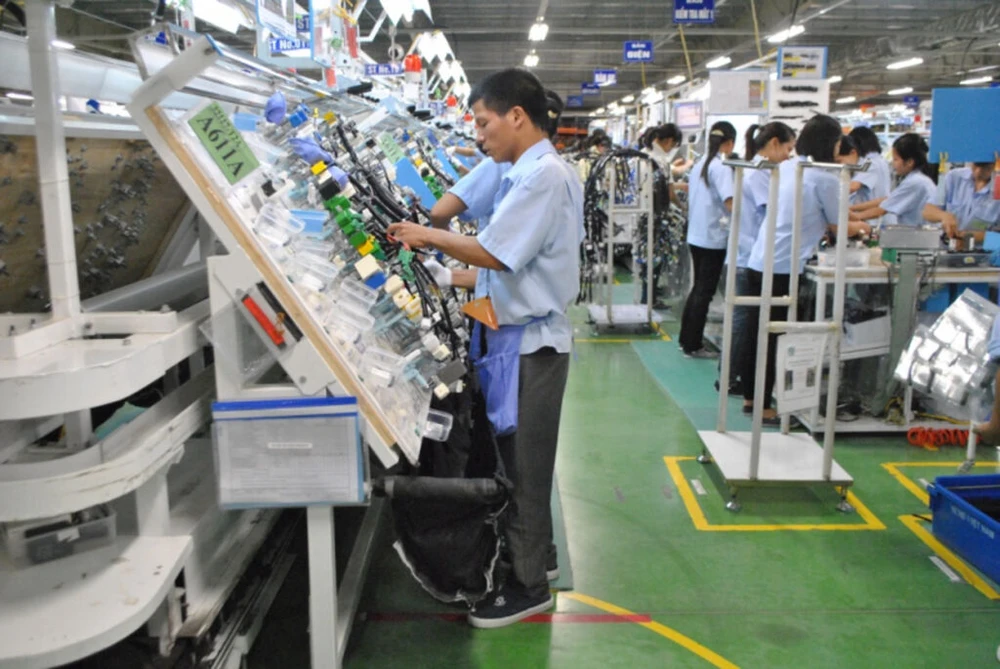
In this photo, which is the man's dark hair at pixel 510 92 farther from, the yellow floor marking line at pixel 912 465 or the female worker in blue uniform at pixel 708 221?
the female worker in blue uniform at pixel 708 221

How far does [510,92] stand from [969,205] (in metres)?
5.07

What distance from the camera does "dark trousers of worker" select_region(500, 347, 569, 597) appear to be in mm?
2598

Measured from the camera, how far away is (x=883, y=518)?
3537mm

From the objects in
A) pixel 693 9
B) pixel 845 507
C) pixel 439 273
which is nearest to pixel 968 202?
pixel 845 507

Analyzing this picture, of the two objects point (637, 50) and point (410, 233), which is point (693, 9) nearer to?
point (637, 50)

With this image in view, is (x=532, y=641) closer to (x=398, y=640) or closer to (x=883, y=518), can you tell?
(x=398, y=640)

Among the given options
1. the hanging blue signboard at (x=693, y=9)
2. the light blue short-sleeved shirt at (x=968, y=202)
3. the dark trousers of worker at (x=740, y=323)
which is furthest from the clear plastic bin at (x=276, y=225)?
the hanging blue signboard at (x=693, y=9)

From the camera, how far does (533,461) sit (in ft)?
8.81

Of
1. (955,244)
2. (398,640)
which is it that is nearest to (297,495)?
(398,640)

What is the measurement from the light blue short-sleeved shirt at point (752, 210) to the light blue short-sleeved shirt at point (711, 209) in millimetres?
466

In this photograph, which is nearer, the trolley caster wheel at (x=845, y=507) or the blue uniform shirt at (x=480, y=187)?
the blue uniform shirt at (x=480, y=187)

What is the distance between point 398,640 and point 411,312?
45.5 inches

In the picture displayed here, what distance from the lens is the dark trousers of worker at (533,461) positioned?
2.60 metres

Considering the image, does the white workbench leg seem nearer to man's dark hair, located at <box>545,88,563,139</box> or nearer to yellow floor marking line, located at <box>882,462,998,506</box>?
man's dark hair, located at <box>545,88,563,139</box>
